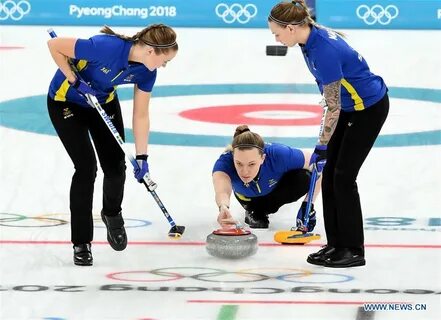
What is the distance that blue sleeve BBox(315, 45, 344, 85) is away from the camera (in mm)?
5578

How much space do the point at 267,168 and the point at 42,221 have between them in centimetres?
136

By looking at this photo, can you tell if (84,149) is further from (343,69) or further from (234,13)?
(234,13)

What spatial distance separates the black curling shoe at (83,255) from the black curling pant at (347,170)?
1.23 metres

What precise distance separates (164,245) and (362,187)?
1.88 meters

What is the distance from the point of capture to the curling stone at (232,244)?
5.96 metres

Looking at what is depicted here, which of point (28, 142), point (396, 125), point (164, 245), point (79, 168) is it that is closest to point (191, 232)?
point (164, 245)

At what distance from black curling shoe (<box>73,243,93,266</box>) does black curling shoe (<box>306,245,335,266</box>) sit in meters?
1.11

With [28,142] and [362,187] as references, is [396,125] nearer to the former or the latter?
[362,187]

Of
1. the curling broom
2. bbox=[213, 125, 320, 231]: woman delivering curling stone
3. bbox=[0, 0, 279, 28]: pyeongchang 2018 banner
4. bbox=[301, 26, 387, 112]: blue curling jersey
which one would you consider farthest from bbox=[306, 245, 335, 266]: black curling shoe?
bbox=[0, 0, 279, 28]: pyeongchang 2018 banner

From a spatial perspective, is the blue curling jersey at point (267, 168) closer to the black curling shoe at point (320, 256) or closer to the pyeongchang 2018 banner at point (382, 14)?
the black curling shoe at point (320, 256)

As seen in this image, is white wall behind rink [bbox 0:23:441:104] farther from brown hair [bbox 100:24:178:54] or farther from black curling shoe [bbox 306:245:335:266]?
black curling shoe [bbox 306:245:335:266]

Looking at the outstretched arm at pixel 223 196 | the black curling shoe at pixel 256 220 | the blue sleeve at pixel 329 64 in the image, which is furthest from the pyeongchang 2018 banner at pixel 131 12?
the blue sleeve at pixel 329 64

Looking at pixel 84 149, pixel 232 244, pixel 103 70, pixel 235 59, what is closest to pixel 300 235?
pixel 232 244

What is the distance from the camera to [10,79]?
39.2 ft
